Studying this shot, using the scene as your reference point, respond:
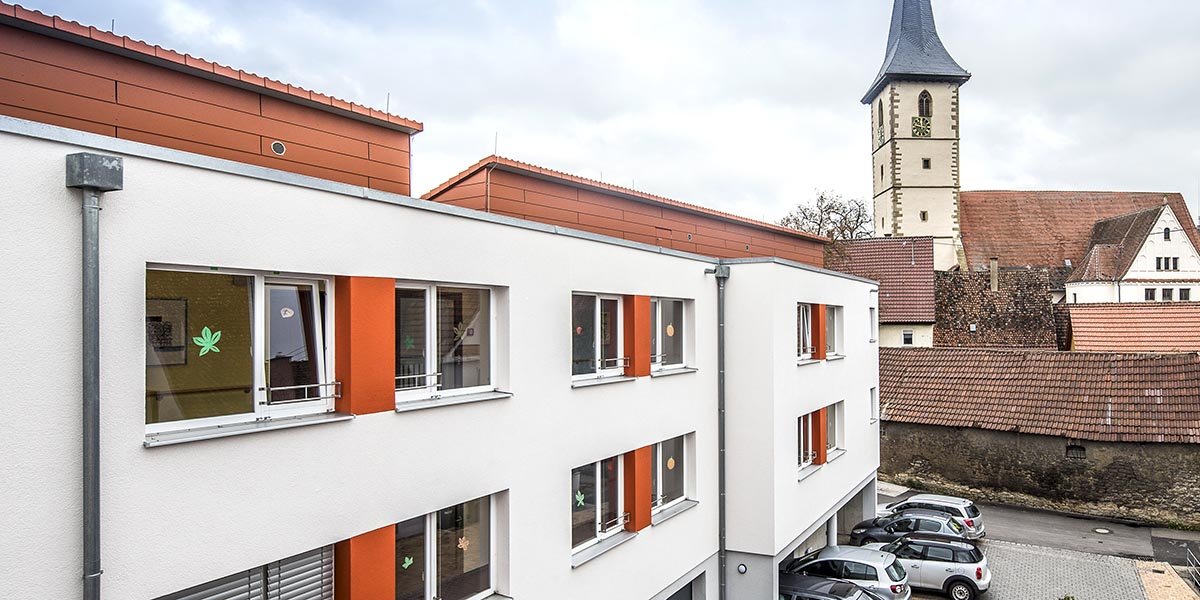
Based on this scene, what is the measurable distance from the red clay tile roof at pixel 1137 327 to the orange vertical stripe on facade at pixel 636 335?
2426 centimetres

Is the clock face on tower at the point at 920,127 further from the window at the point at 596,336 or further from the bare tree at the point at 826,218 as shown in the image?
the window at the point at 596,336

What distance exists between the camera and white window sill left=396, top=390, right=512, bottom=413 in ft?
20.2

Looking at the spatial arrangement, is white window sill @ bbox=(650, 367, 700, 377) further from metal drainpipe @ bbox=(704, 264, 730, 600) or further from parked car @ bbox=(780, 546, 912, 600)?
parked car @ bbox=(780, 546, 912, 600)

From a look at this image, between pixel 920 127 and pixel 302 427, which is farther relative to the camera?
pixel 920 127

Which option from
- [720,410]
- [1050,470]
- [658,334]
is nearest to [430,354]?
[658,334]

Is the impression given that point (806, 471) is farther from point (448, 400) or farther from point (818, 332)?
point (448, 400)

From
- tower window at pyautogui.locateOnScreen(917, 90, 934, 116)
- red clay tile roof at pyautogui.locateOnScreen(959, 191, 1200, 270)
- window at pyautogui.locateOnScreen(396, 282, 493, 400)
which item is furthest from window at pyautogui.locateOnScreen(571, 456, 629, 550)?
tower window at pyautogui.locateOnScreen(917, 90, 934, 116)

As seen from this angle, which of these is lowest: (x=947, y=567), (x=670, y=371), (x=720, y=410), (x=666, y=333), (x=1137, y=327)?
(x=947, y=567)

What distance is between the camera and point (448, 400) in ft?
21.6

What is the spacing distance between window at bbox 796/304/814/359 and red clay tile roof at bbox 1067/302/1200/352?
19057mm

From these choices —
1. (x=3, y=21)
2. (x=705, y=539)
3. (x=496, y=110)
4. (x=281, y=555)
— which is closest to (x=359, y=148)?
(x=3, y=21)

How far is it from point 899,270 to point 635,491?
26314 mm

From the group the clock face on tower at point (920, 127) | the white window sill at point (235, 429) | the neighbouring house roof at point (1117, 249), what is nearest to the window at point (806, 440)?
the white window sill at point (235, 429)

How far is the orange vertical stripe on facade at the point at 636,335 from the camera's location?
9.40m
